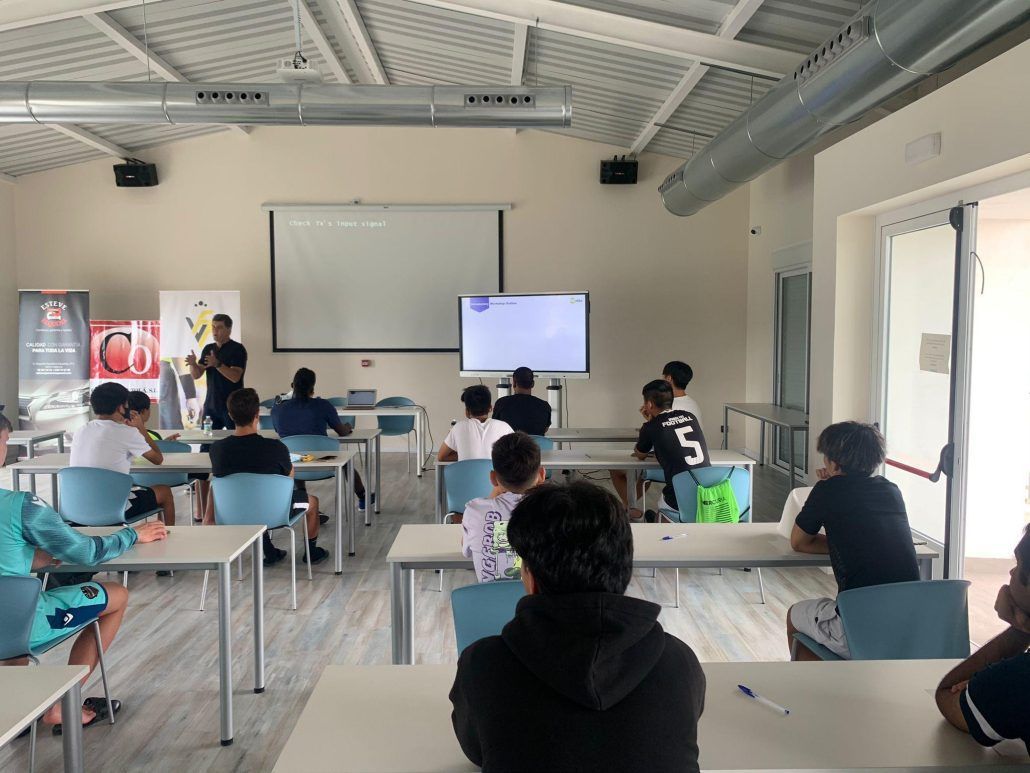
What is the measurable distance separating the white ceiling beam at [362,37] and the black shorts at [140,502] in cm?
385

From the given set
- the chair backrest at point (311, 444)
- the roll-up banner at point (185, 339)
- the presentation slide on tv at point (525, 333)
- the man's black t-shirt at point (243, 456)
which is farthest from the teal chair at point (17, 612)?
the roll-up banner at point (185, 339)

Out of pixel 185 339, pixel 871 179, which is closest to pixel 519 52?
pixel 871 179

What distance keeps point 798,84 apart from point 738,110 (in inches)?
123

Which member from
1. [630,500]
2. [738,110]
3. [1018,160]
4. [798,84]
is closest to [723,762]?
[1018,160]

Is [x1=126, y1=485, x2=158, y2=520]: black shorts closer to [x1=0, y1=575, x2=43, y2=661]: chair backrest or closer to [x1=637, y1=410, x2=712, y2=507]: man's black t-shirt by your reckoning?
[x1=0, y1=575, x2=43, y2=661]: chair backrest

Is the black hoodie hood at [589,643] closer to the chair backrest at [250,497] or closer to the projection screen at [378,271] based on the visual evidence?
the chair backrest at [250,497]

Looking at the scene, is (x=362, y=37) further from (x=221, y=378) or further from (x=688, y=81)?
(x=221, y=378)

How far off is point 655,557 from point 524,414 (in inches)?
113

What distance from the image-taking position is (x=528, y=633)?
114 centimetres

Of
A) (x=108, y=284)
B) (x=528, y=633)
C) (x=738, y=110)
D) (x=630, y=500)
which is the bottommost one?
(x=630, y=500)

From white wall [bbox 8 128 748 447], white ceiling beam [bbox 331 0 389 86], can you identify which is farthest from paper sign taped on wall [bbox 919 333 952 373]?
white wall [bbox 8 128 748 447]

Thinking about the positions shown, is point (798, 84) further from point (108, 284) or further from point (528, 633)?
point (108, 284)

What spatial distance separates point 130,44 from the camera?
6078mm

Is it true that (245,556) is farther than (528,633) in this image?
Yes
